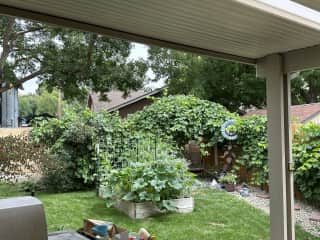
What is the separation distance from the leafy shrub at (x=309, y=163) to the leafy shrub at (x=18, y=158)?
11.5 feet

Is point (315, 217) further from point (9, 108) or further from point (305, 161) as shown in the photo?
point (9, 108)

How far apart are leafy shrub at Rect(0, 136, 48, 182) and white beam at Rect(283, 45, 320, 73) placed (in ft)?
11.7

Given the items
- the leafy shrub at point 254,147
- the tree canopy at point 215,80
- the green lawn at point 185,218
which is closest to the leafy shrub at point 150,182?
the green lawn at point 185,218

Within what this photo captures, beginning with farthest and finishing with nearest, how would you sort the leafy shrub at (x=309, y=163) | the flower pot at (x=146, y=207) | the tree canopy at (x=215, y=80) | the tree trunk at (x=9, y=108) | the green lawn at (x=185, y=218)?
the tree canopy at (x=215, y=80)
the tree trunk at (x=9, y=108)
the flower pot at (x=146, y=207)
the leafy shrub at (x=309, y=163)
the green lawn at (x=185, y=218)

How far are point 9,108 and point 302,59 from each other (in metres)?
4.63

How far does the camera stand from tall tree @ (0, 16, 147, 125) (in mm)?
5320

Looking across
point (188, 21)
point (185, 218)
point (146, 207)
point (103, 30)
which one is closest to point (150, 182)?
point (146, 207)

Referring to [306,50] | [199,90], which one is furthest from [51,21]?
[199,90]

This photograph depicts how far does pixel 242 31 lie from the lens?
2.48 meters

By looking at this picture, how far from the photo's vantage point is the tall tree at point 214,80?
28.0ft

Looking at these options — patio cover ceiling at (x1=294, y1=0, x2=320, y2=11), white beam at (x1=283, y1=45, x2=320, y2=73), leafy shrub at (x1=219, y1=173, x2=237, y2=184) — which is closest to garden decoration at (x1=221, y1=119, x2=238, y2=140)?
leafy shrub at (x1=219, y1=173, x2=237, y2=184)

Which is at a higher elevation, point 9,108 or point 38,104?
point 38,104

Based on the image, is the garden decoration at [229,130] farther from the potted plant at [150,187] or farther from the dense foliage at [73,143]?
the dense foliage at [73,143]

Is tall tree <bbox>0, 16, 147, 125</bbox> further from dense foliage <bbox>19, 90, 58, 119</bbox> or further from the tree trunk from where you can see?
dense foliage <bbox>19, 90, 58, 119</bbox>
